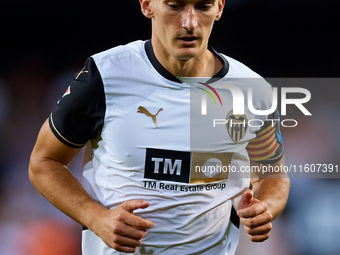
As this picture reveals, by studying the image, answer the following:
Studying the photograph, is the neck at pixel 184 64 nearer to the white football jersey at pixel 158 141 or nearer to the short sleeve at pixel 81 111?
the white football jersey at pixel 158 141

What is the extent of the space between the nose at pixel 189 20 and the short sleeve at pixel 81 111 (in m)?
0.36

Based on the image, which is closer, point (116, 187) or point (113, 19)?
point (116, 187)

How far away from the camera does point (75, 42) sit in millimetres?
3385

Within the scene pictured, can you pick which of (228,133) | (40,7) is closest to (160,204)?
(228,133)

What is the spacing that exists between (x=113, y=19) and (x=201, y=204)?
7.18ft

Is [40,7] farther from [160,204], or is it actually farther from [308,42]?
[160,204]

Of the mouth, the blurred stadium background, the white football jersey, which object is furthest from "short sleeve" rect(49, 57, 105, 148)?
the blurred stadium background

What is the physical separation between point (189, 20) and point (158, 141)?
430 millimetres

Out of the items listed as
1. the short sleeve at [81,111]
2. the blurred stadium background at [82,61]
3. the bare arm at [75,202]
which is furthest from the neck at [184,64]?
the blurred stadium background at [82,61]

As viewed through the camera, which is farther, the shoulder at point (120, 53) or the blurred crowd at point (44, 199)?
the blurred crowd at point (44, 199)

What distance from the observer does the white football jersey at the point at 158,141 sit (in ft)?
4.91

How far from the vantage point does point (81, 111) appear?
1.46 metres

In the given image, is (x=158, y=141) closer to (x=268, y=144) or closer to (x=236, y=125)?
(x=236, y=125)

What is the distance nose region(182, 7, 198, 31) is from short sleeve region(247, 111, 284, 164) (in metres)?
0.53
